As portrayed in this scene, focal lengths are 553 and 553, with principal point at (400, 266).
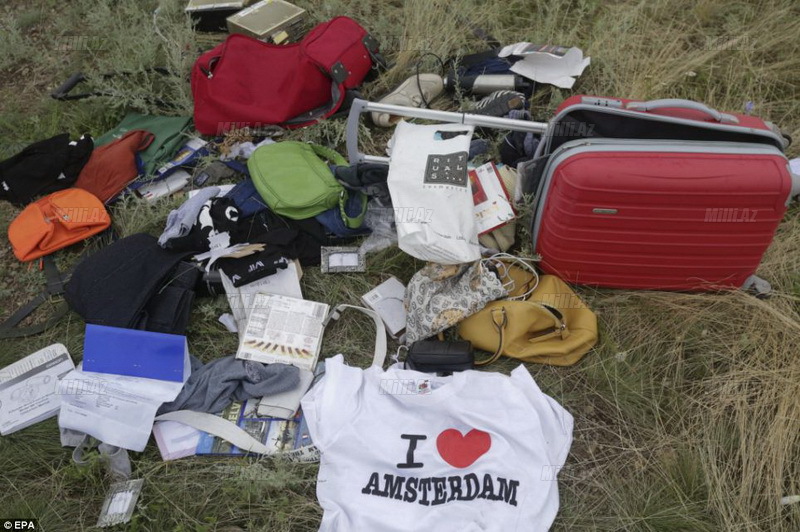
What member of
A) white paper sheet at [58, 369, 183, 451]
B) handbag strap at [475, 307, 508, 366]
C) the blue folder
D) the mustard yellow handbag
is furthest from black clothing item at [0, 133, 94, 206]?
handbag strap at [475, 307, 508, 366]

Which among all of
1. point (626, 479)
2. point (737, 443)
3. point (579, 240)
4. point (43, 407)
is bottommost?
point (43, 407)

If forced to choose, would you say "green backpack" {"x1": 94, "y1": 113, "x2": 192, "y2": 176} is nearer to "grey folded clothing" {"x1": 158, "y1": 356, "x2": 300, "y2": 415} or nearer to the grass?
the grass

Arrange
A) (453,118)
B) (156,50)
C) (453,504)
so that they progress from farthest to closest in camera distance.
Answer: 1. (156,50)
2. (453,118)
3. (453,504)

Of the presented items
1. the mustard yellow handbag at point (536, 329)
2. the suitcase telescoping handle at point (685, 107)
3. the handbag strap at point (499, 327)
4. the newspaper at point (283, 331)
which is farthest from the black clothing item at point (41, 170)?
the suitcase telescoping handle at point (685, 107)

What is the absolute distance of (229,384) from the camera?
2.60 m

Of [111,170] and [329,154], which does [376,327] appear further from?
[111,170]

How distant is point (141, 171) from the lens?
3.57 meters

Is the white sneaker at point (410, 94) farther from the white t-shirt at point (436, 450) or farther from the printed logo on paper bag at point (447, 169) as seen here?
the white t-shirt at point (436, 450)

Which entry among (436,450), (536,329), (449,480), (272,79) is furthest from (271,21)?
(449,480)

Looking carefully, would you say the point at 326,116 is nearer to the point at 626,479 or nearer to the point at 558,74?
→ the point at 558,74

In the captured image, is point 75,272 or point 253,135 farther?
point 253,135

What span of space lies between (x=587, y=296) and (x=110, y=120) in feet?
11.3

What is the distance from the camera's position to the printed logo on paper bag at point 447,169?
2.59 meters

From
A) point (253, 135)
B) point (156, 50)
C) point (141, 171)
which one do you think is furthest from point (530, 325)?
point (156, 50)
